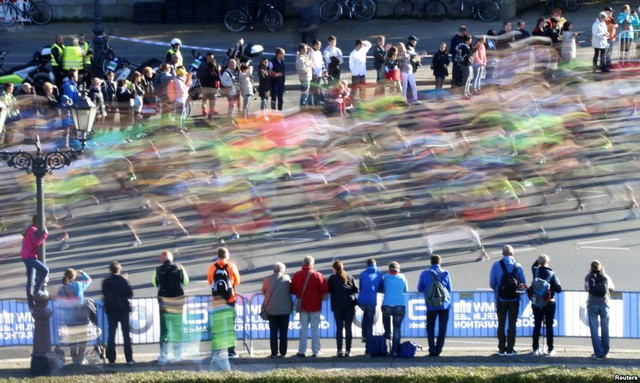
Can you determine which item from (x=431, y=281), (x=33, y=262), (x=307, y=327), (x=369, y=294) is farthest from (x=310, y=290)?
(x=33, y=262)

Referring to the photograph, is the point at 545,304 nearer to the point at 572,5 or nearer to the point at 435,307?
the point at 435,307

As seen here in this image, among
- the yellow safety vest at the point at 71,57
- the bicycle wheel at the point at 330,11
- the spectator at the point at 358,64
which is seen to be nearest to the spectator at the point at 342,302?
the spectator at the point at 358,64

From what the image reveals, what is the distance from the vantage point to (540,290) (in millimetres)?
16578

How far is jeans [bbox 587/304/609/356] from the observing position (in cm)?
1658

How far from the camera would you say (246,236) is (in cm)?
2125

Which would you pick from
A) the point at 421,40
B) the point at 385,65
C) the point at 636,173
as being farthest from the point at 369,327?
the point at 421,40

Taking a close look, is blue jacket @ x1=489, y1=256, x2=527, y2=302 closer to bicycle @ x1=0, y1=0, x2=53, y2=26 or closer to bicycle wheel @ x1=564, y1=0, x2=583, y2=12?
bicycle wheel @ x1=564, y1=0, x2=583, y2=12

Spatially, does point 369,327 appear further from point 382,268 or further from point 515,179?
point 515,179

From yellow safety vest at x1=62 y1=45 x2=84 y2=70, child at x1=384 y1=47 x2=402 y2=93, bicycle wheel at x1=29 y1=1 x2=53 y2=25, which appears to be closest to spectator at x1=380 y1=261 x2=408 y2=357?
child at x1=384 y1=47 x2=402 y2=93

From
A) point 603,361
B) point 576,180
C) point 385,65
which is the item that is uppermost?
point 385,65

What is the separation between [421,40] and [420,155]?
10127 millimetres

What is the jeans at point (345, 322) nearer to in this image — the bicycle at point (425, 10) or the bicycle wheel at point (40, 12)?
the bicycle at point (425, 10)

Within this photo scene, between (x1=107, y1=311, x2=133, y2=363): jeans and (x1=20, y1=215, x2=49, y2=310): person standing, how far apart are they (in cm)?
99

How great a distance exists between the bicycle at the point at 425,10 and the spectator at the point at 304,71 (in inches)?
338
